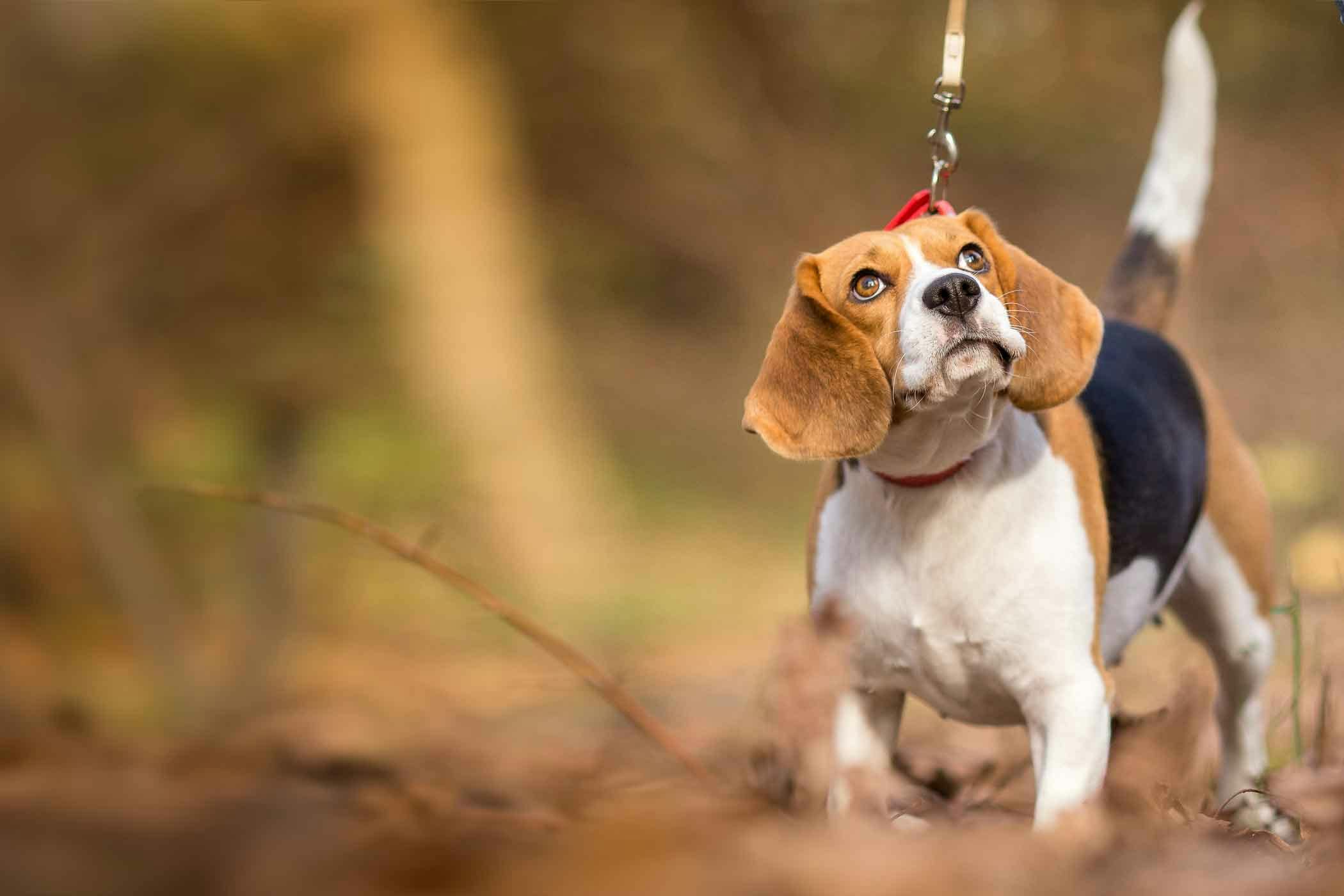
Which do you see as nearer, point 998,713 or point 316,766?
point 316,766

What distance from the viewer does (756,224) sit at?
11492mm

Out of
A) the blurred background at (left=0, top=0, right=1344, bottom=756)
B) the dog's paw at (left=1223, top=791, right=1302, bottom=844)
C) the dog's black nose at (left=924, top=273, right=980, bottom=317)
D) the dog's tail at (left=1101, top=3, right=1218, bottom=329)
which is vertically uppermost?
the blurred background at (left=0, top=0, right=1344, bottom=756)

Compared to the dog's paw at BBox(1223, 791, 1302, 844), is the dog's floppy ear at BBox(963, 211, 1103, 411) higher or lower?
higher

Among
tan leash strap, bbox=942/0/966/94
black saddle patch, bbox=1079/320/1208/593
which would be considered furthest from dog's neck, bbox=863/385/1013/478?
tan leash strap, bbox=942/0/966/94

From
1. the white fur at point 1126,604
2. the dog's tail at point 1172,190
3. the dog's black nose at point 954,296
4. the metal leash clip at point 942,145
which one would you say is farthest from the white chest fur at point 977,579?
the dog's tail at point 1172,190

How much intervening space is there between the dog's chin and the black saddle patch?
1.96 feet

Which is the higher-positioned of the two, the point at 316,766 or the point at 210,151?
the point at 210,151

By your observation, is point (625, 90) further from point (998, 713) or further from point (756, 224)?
point (998, 713)

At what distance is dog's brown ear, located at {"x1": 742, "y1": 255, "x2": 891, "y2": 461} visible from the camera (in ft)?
7.36

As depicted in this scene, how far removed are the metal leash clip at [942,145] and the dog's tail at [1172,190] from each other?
99cm

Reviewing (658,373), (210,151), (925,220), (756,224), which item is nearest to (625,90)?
(756,224)

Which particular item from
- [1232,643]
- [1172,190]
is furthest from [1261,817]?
[1172,190]

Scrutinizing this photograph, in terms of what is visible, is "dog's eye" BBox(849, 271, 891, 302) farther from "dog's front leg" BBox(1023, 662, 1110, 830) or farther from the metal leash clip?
"dog's front leg" BBox(1023, 662, 1110, 830)

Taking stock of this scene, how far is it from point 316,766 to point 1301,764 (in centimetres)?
223
